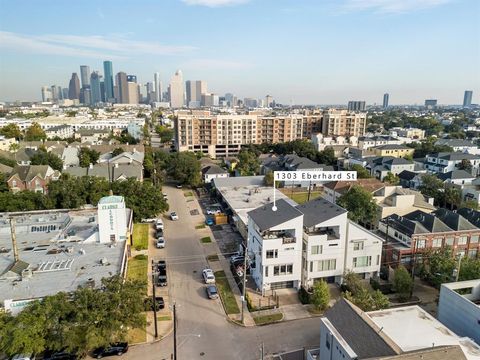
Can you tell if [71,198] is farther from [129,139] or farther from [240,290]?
[129,139]

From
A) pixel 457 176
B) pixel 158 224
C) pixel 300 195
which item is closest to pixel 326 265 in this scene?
pixel 158 224

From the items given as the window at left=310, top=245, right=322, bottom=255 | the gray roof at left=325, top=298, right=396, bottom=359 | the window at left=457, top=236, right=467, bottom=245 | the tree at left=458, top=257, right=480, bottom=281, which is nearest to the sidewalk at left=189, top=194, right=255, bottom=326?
the window at left=310, top=245, right=322, bottom=255

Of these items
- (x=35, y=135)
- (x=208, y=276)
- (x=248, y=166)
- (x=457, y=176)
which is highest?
(x=35, y=135)

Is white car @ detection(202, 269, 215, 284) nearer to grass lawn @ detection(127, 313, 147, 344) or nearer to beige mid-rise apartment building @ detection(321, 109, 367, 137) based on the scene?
grass lawn @ detection(127, 313, 147, 344)

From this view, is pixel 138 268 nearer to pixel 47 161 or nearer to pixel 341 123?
pixel 47 161

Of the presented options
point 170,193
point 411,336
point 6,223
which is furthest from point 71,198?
point 411,336
